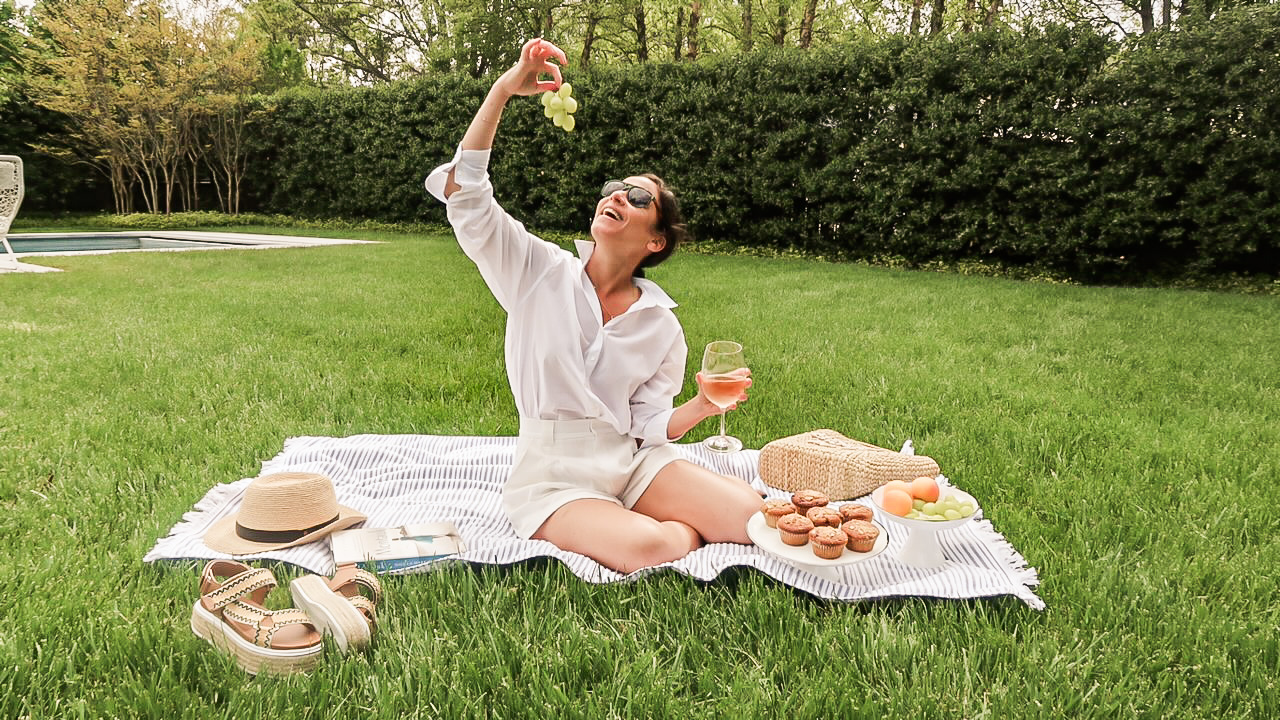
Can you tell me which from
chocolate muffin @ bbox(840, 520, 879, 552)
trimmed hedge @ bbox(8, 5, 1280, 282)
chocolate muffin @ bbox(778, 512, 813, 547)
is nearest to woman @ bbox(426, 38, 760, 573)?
chocolate muffin @ bbox(778, 512, 813, 547)

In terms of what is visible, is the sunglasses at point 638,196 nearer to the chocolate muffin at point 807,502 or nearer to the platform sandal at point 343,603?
the chocolate muffin at point 807,502

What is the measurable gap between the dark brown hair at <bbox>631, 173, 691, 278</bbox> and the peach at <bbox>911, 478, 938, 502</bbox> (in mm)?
1059

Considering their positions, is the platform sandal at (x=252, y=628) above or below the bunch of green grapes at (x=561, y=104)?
below

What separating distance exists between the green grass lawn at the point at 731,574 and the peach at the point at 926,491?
0.31 metres

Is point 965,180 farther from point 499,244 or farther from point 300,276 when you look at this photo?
point 499,244

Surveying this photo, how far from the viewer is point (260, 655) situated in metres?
1.72

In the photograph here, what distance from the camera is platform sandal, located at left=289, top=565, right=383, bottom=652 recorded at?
1.80m

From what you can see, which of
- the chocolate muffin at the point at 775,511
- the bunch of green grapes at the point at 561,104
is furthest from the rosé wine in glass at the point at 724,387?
the bunch of green grapes at the point at 561,104

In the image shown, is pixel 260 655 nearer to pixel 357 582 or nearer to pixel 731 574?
pixel 357 582

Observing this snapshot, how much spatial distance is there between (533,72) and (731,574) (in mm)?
1507

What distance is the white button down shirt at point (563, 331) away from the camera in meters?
2.35

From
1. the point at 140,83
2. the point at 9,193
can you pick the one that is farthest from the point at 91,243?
the point at 9,193

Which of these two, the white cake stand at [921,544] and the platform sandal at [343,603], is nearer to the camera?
the platform sandal at [343,603]

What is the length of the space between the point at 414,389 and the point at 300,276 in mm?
5203
